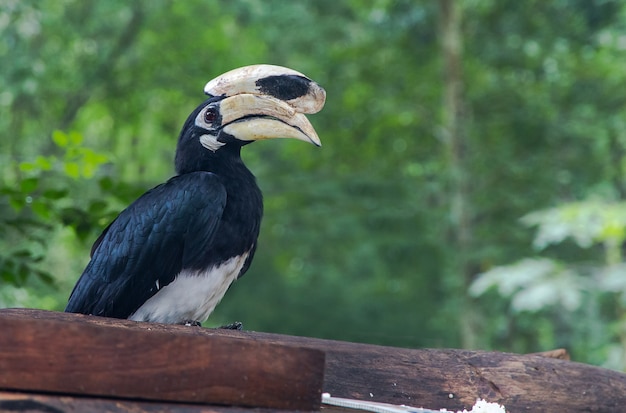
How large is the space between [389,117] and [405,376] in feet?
28.4

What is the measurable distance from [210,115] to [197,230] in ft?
1.45

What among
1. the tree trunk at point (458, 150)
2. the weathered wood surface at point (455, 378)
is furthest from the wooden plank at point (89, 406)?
the tree trunk at point (458, 150)

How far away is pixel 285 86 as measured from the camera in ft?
9.11

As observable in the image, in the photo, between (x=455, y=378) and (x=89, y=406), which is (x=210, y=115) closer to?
(x=455, y=378)

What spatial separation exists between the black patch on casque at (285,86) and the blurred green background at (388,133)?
6301 millimetres

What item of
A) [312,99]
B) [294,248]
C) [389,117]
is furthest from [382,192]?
[312,99]

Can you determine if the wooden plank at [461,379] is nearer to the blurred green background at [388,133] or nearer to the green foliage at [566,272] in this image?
the green foliage at [566,272]

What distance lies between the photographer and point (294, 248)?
1152cm

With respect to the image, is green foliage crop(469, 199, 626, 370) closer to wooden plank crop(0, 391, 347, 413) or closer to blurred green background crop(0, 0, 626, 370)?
blurred green background crop(0, 0, 626, 370)

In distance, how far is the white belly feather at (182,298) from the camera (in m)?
2.84

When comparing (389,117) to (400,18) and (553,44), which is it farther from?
(553,44)

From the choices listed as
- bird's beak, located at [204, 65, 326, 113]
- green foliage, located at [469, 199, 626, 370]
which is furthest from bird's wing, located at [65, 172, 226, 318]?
green foliage, located at [469, 199, 626, 370]

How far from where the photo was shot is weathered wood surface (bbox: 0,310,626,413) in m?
2.10

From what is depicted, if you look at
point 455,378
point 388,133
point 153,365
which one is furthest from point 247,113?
point 388,133
